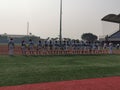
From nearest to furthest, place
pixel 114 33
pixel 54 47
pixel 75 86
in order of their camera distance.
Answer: pixel 75 86 < pixel 54 47 < pixel 114 33

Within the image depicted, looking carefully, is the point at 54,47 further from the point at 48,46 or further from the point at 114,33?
the point at 114,33

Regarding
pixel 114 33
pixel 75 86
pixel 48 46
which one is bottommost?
pixel 75 86

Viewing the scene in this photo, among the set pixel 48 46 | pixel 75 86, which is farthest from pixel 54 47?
pixel 75 86

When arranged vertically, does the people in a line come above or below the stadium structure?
below

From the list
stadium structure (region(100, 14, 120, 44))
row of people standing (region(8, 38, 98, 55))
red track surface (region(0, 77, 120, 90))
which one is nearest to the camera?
red track surface (region(0, 77, 120, 90))

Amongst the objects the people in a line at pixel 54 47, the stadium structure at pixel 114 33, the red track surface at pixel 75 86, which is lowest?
the red track surface at pixel 75 86

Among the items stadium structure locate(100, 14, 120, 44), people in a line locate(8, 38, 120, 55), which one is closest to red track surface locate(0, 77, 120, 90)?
people in a line locate(8, 38, 120, 55)


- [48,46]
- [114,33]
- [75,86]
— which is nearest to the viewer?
→ [75,86]

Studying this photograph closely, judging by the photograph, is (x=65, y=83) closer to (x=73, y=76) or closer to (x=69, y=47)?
(x=73, y=76)

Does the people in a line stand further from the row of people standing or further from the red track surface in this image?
the red track surface

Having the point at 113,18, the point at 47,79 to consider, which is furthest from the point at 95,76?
the point at 113,18

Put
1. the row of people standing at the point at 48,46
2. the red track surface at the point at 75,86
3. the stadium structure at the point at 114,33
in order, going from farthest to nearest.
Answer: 1. the stadium structure at the point at 114,33
2. the row of people standing at the point at 48,46
3. the red track surface at the point at 75,86

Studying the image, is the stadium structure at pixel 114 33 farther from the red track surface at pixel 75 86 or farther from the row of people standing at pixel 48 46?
the red track surface at pixel 75 86

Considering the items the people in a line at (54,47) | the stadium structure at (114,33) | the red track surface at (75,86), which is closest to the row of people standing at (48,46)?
the people in a line at (54,47)
